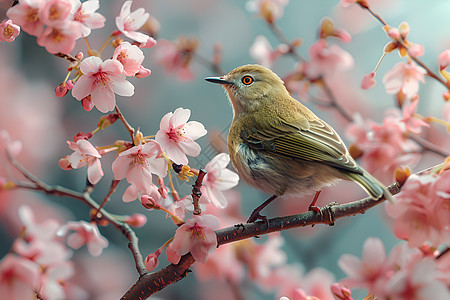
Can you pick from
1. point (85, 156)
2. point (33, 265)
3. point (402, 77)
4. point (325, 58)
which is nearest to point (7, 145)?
point (85, 156)

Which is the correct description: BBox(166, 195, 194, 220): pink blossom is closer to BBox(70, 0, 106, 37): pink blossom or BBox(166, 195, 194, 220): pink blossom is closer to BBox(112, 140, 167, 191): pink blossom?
BBox(112, 140, 167, 191): pink blossom

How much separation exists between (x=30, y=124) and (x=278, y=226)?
4.44ft

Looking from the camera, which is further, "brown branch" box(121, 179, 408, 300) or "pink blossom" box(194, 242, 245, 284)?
"pink blossom" box(194, 242, 245, 284)

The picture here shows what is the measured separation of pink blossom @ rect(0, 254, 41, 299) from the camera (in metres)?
0.48

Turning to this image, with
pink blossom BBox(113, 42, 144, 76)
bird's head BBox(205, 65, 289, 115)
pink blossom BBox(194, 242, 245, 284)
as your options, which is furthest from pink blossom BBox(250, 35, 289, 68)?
pink blossom BBox(113, 42, 144, 76)

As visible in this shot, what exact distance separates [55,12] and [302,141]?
49cm

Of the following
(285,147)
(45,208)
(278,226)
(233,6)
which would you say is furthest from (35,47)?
(278,226)

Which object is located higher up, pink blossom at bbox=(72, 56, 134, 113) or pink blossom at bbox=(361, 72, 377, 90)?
pink blossom at bbox=(361, 72, 377, 90)

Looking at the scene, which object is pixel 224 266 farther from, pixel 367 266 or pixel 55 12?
pixel 55 12

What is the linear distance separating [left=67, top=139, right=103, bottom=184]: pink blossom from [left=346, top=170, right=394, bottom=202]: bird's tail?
401mm

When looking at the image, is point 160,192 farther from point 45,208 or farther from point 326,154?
point 45,208

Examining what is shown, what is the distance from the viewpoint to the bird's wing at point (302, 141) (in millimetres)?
743

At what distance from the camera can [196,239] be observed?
24.5 inches

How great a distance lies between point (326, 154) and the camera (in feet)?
2.45
